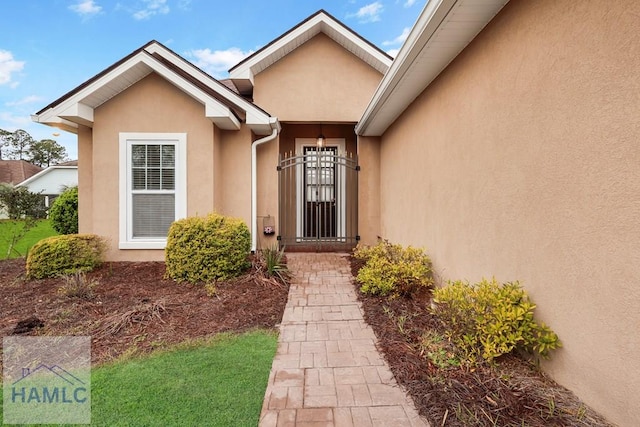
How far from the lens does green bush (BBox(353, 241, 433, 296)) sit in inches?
198

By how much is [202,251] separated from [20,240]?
434 inches

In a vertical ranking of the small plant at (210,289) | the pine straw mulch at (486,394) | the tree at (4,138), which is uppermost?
the tree at (4,138)

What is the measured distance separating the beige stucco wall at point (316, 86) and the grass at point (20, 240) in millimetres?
7124

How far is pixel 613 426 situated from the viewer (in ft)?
6.97

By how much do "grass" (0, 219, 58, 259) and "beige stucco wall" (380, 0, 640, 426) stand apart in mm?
9651

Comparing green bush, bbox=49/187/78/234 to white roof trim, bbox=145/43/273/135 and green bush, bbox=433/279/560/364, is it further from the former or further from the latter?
green bush, bbox=433/279/560/364

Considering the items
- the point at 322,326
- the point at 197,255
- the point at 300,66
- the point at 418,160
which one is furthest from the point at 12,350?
the point at 300,66

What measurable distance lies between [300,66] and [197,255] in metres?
6.07

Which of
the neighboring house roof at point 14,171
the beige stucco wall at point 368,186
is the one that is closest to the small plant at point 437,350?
the beige stucco wall at point 368,186

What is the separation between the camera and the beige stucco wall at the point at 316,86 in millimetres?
8945

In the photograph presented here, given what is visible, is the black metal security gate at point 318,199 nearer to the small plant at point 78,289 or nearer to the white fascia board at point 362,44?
the white fascia board at point 362,44

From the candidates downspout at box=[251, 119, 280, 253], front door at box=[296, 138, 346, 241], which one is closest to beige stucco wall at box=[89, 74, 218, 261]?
downspout at box=[251, 119, 280, 253]

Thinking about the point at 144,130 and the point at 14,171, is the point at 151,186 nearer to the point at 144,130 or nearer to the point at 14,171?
the point at 144,130

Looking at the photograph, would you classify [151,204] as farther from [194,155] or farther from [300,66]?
[300,66]
